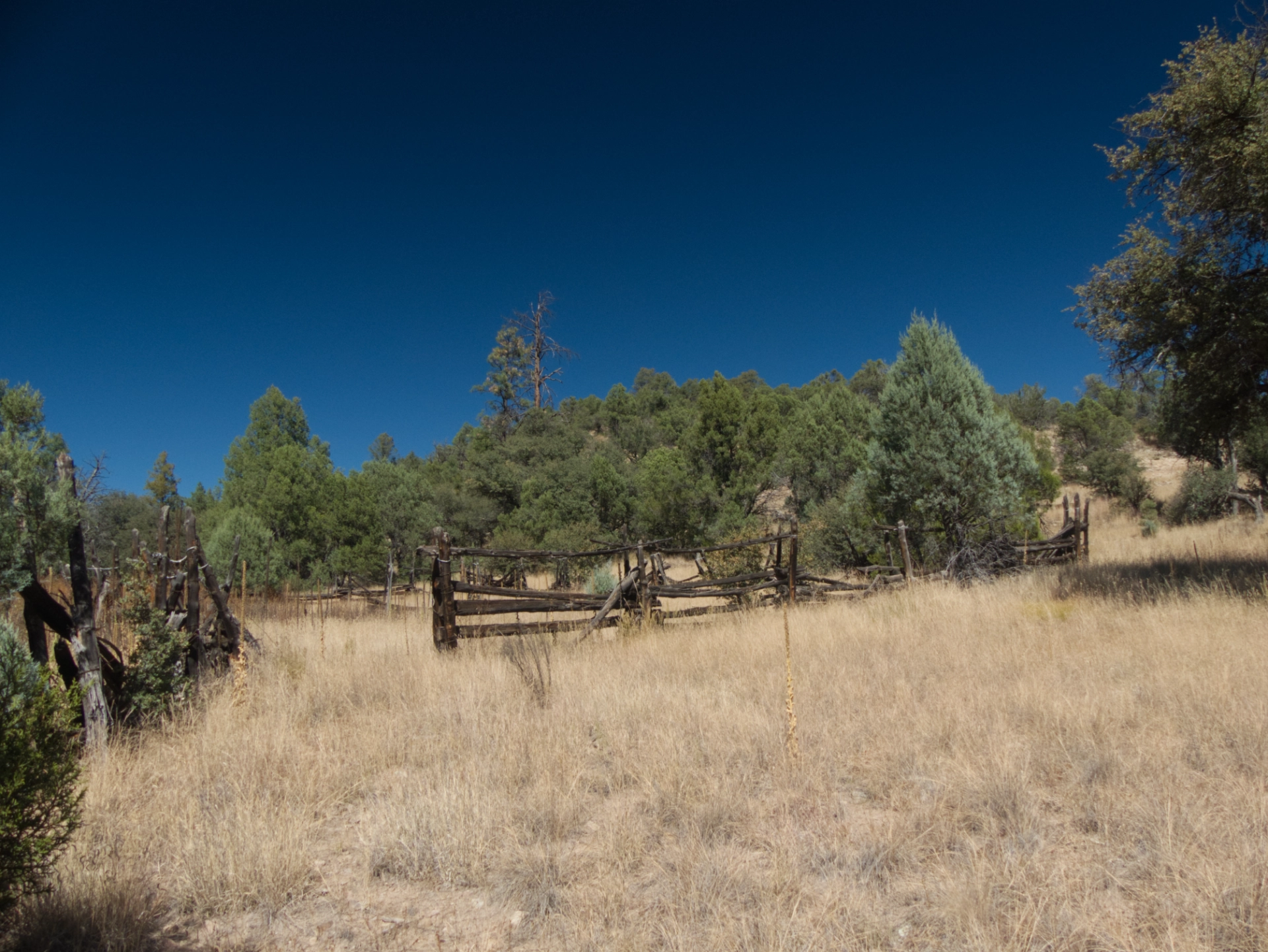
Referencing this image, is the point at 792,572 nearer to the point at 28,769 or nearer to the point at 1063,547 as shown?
the point at 1063,547

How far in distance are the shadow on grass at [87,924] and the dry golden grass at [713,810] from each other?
0.01 m

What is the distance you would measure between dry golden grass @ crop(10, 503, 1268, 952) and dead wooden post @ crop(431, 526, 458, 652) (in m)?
1.82

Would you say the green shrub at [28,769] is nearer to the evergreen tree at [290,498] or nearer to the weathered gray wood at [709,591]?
the weathered gray wood at [709,591]

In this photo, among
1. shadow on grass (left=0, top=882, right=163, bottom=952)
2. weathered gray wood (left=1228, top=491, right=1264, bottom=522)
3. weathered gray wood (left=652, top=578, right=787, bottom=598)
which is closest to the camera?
shadow on grass (left=0, top=882, right=163, bottom=952)

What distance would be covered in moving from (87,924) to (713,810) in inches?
109

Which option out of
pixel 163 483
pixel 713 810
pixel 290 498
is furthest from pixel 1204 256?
pixel 163 483

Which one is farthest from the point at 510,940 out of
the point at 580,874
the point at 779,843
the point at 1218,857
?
the point at 1218,857

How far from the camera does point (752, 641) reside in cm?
782

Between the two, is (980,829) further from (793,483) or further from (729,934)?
(793,483)

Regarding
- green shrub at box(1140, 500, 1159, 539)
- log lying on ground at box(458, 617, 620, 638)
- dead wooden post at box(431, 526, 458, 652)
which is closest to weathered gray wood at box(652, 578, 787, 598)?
log lying on ground at box(458, 617, 620, 638)

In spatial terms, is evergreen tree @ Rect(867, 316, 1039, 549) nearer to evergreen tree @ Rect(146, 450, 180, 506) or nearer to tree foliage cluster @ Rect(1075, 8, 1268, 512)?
tree foliage cluster @ Rect(1075, 8, 1268, 512)

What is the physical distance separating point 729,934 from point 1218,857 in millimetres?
2159

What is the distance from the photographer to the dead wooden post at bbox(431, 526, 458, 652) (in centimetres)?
822

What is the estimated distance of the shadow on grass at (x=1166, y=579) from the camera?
798 cm
